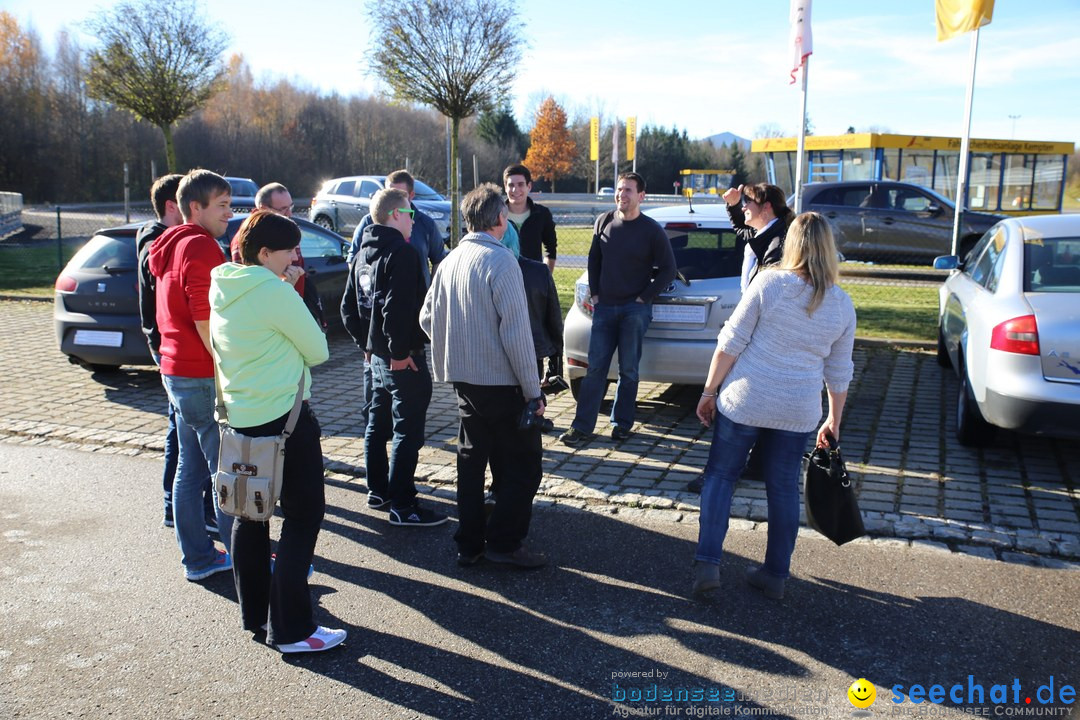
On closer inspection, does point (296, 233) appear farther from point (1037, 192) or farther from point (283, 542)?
point (1037, 192)

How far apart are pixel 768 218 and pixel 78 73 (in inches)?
2117

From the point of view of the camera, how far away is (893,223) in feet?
55.7

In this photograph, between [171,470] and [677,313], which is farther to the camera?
[677,313]

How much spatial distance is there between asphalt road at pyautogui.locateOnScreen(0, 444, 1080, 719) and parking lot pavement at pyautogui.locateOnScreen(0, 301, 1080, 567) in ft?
1.19

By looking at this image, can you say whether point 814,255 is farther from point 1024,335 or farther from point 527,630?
point 1024,335

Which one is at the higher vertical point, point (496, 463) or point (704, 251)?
point (704, 251)

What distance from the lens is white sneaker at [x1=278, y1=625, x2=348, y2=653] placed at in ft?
11.7

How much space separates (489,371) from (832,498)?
5.50 feet

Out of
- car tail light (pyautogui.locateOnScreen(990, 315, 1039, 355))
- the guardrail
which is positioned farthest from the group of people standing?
the guardrail

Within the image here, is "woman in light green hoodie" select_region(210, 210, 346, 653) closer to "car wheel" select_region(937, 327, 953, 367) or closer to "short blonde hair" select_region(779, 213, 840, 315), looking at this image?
"short blonde hair" select_region(779, 213, 840, 315)

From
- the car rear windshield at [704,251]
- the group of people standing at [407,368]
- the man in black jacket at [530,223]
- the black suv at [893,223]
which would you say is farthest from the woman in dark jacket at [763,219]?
the black suv at [893,223]

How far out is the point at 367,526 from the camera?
16.5ft

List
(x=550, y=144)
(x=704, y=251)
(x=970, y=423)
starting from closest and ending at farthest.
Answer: (x=970, y=423) < (x=704, y=251) < (x=550, y=144)

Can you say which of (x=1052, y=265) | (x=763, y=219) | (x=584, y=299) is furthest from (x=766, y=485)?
(x=1052, y=265)
